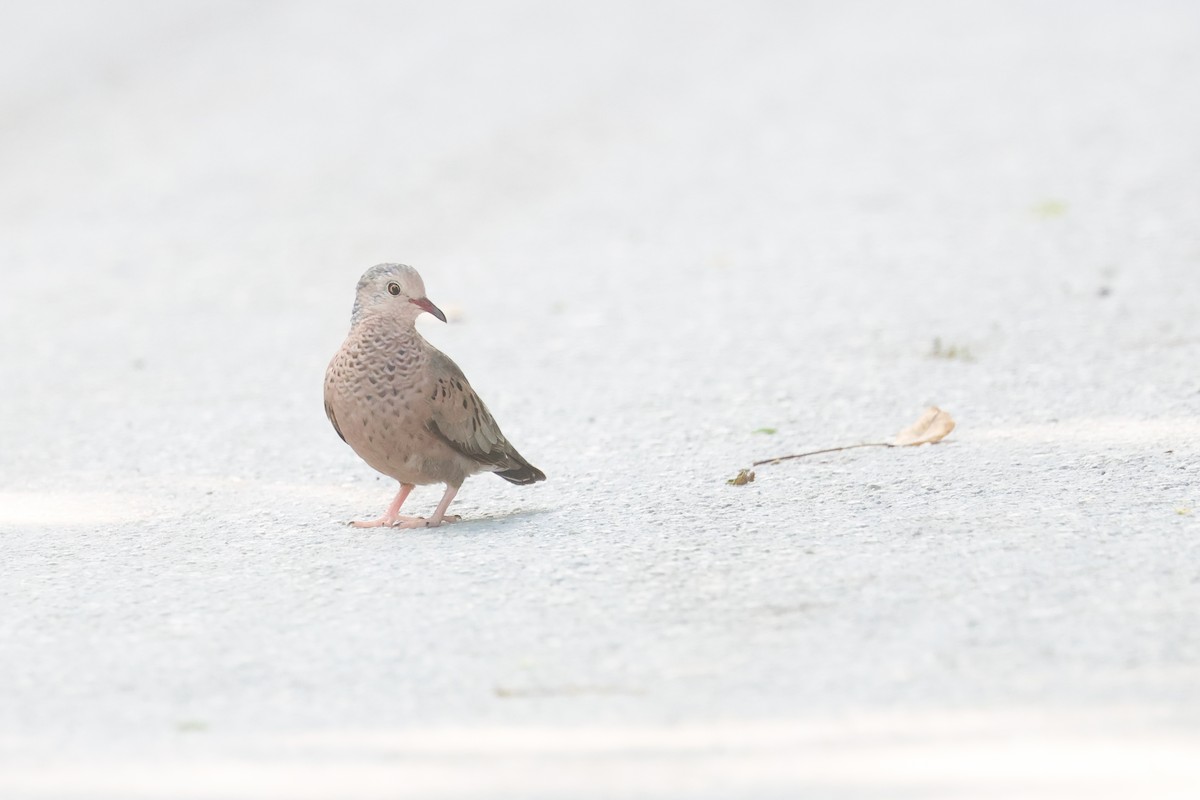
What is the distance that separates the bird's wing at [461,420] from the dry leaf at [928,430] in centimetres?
170

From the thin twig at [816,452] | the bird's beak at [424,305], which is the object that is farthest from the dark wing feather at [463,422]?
the thin twig at [816,452]

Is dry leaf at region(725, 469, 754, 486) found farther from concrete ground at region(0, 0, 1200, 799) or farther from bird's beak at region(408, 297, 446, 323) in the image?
bird's beak at region(408, 297, 446, 323)

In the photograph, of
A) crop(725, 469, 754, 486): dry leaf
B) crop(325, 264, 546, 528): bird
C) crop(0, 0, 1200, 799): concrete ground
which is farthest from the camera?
crop(725, 469, 754, 486): dry leaf

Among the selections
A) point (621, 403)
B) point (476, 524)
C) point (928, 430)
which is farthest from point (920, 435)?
point (476, 524)

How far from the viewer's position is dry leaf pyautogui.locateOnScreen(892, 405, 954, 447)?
6.00 meters

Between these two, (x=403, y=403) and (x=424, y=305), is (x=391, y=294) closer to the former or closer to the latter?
(x=424, y=305)

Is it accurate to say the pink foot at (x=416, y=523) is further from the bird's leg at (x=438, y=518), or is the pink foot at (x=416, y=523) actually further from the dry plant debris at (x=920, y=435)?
the dry plant debris at (x=920, y=435)

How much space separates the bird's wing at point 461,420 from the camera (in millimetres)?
4918

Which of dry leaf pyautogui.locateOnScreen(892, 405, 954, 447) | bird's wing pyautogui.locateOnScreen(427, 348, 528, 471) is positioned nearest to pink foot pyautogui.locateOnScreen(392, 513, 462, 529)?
bird's wing pyautogui.locateOnScreen(427, 348, 528, 471)

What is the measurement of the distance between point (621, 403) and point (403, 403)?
2.50m

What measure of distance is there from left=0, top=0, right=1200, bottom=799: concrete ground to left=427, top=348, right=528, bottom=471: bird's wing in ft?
0.83

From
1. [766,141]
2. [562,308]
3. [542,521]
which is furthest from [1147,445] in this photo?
[766,141]

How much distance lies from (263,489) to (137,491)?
482 millimetres

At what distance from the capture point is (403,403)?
486 centimetres
